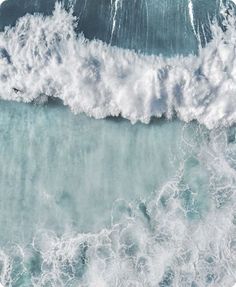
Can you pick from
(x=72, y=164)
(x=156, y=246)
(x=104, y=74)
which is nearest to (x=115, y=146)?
(x=72, y=164)

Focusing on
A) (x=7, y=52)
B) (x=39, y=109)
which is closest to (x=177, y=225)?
(x=39, y=109)

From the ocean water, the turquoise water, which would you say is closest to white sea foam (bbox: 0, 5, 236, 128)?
the ocean water

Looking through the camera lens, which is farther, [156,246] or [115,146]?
[115,146]

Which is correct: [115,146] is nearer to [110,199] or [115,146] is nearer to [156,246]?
[110,199]

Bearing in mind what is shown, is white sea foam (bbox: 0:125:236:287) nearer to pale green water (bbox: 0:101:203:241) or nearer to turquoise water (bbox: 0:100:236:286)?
turquoise water (bbox: 0:100:236:286)

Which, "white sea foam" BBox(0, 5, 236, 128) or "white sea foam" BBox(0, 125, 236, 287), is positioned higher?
"white sea foam" BBox(0, 5, 236, 128)

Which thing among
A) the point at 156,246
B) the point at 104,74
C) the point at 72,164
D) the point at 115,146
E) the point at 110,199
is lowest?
the point at 156,246

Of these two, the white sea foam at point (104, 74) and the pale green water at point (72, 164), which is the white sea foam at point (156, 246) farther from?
the white sea foam at point (104, 74)

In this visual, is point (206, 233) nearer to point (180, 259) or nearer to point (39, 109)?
point (180, 259)
